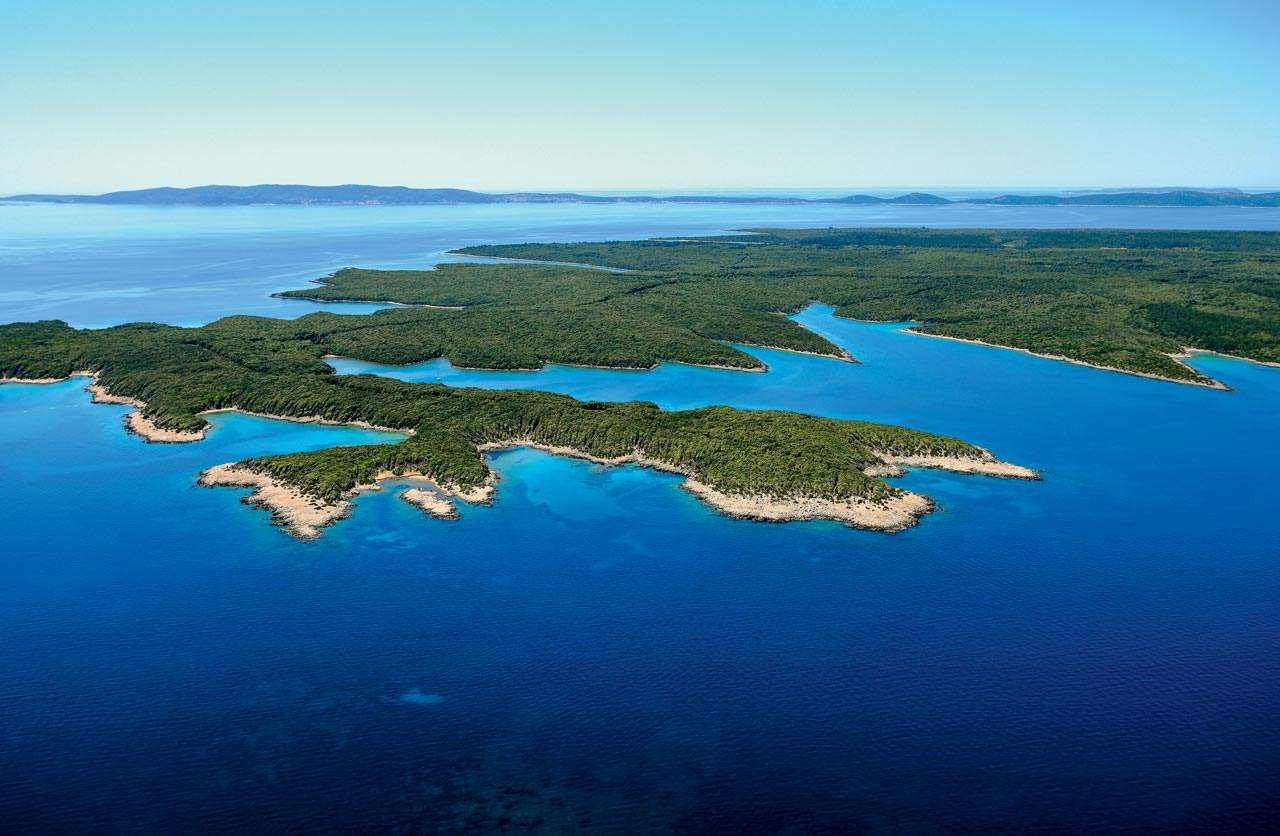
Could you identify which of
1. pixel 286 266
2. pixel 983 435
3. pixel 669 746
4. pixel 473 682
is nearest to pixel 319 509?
pixel 473 682

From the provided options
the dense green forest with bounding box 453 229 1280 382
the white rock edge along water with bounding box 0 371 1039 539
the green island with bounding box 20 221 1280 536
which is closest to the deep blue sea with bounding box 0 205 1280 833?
the white rock edge along water with bounding box 0 371 1039 539

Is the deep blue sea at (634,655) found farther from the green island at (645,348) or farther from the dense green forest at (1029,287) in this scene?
the dense green forest at (1029,287)

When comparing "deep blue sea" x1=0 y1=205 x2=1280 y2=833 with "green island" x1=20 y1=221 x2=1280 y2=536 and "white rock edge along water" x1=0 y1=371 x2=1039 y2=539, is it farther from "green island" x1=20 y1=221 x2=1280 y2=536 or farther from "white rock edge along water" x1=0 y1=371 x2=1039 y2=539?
"green island" x1=20 y1=221 x2=1280 y2=536

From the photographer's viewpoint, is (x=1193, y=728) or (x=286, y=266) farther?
(x=286, y=266)

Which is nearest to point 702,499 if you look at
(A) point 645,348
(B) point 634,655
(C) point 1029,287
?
(B) point 634,655

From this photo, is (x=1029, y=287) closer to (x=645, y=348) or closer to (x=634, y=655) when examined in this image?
(x=645, y=348)

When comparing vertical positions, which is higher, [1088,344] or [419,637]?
[1088,344]

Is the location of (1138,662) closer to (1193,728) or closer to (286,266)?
(1193,728)
